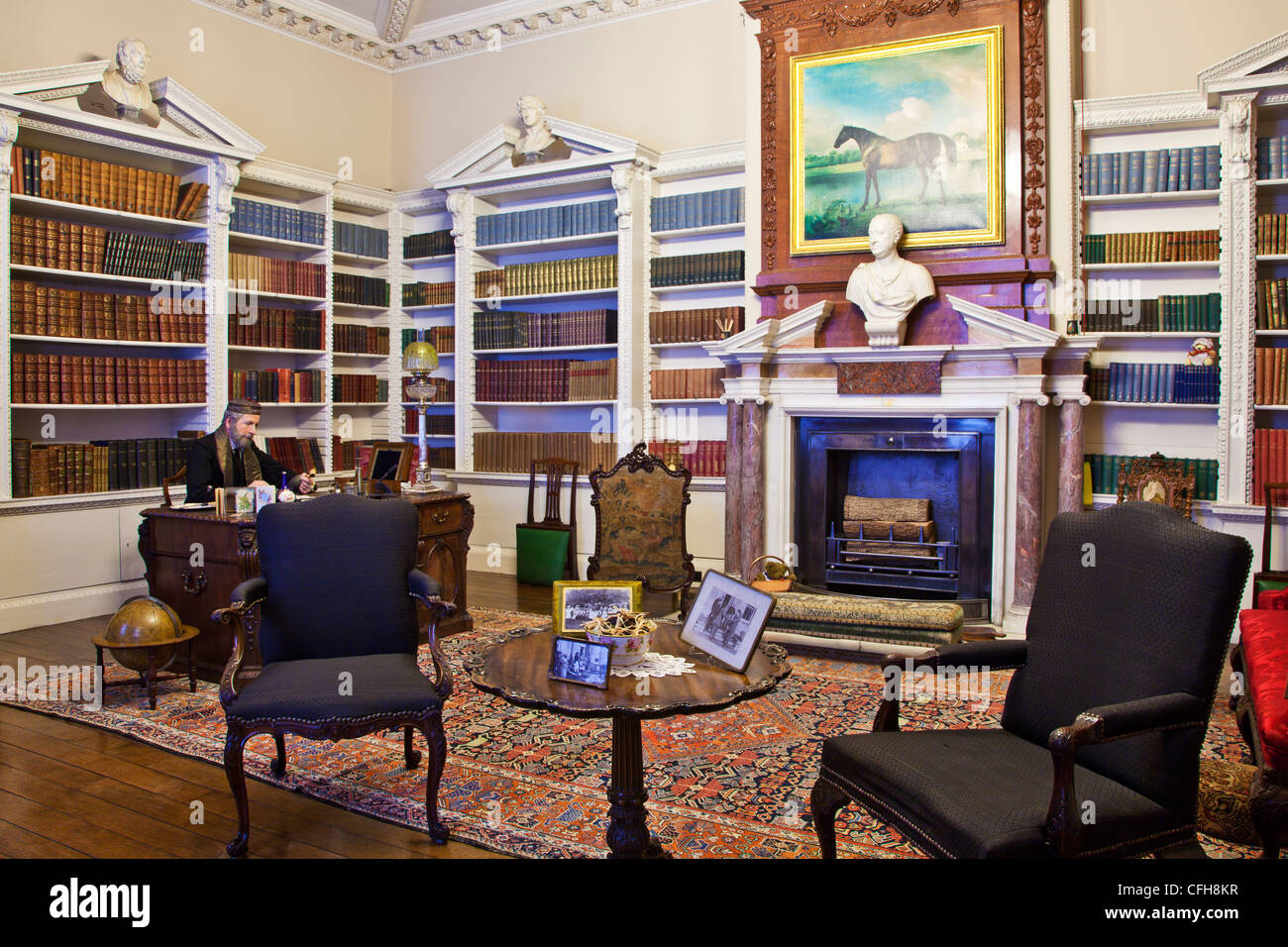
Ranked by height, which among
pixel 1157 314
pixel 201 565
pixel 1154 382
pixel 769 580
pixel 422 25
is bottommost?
pixel 769 580

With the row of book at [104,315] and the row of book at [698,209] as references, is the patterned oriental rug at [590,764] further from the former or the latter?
the row of book at [698,209]

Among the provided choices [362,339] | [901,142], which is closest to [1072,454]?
[901,142]

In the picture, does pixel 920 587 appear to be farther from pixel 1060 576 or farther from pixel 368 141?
pixel 368 141

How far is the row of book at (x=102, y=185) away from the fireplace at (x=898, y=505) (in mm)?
4474

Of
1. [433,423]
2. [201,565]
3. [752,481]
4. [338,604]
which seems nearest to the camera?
[338,604]

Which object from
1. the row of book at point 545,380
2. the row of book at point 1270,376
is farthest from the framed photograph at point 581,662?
the row of book at point 545,380

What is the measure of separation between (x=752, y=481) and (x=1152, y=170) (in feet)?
9.97

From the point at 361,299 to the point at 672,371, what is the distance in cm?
285

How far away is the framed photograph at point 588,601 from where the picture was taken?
304cm

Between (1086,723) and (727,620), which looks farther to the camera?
(727,620)

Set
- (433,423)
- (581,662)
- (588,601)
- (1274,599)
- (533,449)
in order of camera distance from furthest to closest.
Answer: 1. (433,423)
2. (533,449)
3. (1274,599)
4. (588,601)
5. (581,662)

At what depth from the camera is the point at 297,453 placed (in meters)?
7.61

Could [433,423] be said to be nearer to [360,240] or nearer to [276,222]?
[360,240]
